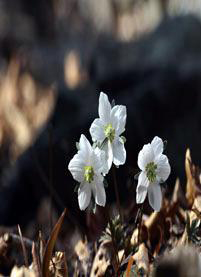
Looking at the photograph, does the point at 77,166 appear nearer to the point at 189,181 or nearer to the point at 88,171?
the point at 88,171

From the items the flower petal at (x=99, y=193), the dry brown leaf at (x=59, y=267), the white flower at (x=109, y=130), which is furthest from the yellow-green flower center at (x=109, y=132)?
the dry brown leaf at (x=59, y=267)

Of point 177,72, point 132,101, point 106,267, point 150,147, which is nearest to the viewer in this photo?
point 150,147

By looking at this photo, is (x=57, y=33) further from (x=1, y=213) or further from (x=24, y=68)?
(x=1, y=213)

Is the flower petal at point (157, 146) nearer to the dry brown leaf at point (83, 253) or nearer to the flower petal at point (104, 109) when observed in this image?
the flower petal at point (104, 109)

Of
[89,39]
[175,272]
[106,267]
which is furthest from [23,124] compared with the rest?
[89,39]

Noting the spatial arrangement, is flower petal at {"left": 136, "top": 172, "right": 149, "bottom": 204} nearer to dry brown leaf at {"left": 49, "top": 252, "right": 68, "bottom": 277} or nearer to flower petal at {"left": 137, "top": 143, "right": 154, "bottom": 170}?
flower petal at {"left": 137, "top": 143, "right": 154, "bottom": 170}

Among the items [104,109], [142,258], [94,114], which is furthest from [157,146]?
[94,114]
